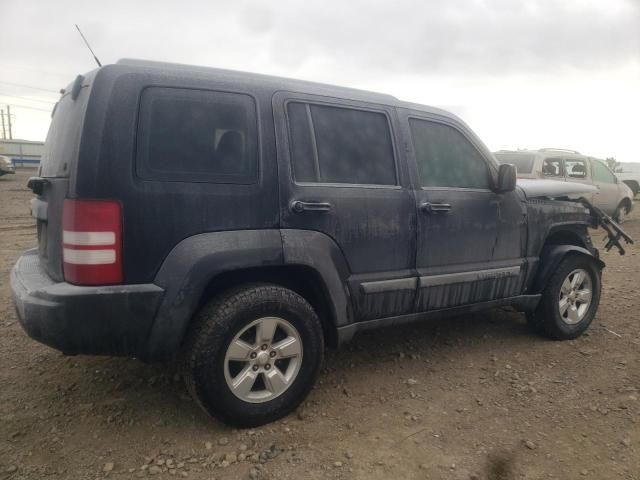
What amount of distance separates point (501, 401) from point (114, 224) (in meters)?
2.51

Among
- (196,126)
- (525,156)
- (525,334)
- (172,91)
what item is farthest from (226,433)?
(525,156)

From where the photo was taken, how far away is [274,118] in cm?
268

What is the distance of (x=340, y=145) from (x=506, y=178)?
1.37 metres

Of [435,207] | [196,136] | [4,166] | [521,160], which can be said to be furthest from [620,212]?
[4,166]

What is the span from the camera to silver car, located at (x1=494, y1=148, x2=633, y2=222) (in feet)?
30.3

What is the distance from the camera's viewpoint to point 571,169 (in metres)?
9.85

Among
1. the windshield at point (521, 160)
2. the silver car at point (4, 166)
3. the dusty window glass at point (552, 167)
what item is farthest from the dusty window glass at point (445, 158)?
the silver car at point (4, 166)

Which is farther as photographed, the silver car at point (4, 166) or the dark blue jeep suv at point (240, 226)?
the silver car at point (4, 166)

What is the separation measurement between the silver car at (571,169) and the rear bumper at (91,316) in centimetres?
797

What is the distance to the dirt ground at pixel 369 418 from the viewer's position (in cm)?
231

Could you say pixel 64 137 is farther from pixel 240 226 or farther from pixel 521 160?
pixel 521 160

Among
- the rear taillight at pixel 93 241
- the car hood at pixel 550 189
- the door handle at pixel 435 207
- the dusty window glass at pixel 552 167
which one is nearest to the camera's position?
the rear taillight at pixel 93 241

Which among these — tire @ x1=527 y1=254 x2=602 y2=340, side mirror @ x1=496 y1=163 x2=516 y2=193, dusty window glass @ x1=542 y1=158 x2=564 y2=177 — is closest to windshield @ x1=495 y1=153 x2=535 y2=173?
dusty window glass @ x1=542 y1=158 x2=564 y2=177

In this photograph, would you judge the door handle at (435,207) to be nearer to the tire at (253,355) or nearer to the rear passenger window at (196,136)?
the tire at (253,355)
